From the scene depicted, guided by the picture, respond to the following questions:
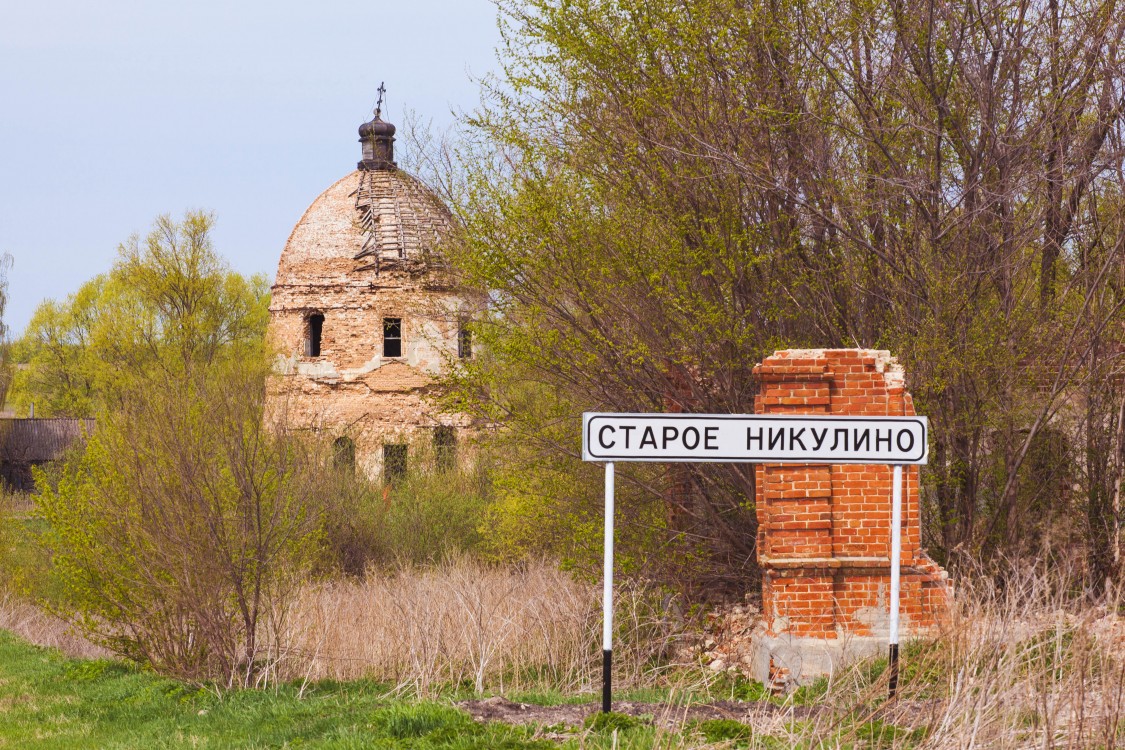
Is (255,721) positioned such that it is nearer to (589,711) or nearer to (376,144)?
Answer: (589,711)

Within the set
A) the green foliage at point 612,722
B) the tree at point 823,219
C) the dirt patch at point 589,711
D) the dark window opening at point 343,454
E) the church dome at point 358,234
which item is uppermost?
the church dome at point 358,234

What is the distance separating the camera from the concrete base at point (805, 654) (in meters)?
8.53

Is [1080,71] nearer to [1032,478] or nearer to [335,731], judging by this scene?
[1032,478]

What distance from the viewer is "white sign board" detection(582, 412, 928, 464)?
632cm

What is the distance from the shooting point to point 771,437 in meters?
6.43

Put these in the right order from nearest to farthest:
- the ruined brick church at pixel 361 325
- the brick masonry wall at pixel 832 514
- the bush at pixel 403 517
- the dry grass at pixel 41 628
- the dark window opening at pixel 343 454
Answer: the brick masonry wall at pixel 832 514
the dry grass at pixel 41 628
the bush at pixel 403 517
the dark window opening at pixel 343 454
the ruined brick church at pixel 361 325

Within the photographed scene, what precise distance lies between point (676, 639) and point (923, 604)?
133 inches

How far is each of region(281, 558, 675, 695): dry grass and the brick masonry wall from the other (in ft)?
6.45

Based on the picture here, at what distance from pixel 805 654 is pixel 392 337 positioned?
2253cm

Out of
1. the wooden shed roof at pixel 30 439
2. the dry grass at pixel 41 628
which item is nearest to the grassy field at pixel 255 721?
the dry grass at pixel 41 628

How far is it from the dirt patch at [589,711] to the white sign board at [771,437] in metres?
1.35

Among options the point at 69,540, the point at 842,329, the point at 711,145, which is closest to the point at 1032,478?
the point at 842,329

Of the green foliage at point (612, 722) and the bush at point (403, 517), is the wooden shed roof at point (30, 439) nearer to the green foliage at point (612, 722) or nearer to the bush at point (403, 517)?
the bush at point (403, 517)

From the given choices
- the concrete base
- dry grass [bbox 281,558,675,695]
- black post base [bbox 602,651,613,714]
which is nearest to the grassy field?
black post base [bbox 602,651,613,714]
